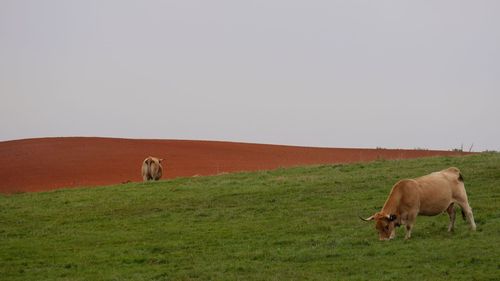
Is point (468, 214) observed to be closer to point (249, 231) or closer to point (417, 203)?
point (417, 203)

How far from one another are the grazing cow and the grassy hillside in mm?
408

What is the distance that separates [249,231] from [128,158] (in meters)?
39.6

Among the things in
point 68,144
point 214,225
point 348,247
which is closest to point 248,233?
point 214,225

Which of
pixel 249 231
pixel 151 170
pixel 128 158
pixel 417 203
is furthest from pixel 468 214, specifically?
pixel 128 158

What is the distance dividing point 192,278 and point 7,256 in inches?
232

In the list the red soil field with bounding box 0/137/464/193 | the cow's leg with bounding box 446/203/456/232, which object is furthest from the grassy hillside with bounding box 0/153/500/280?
the red soil field with bounding box 0/137/464/193

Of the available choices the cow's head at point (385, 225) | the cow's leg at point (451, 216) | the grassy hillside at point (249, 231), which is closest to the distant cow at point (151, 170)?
the grassy hillside at point (249, 231)

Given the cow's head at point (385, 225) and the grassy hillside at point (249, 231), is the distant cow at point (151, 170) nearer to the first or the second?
the grassy hillside at point (249, 231)

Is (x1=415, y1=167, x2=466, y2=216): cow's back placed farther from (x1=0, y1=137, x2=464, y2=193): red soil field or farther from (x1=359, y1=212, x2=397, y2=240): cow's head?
(x1=0, y1=137, x2=464, y2=193): red soil field

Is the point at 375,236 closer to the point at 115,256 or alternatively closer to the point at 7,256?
A: the point at 115,256

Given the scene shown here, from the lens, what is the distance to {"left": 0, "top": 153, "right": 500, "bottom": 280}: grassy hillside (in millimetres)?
17438

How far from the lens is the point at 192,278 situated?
17281mm

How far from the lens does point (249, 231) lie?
21.9 meters

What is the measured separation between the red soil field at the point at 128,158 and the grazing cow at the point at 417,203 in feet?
86.6
